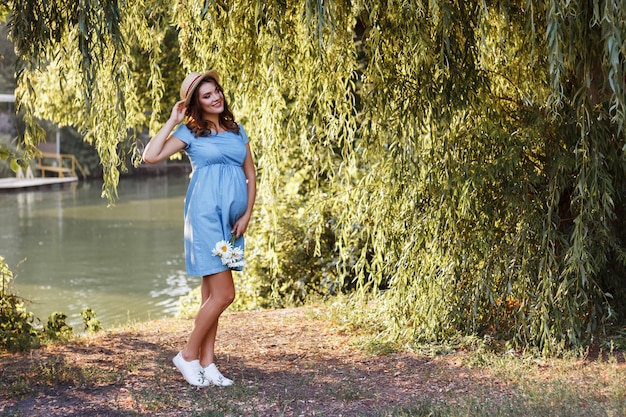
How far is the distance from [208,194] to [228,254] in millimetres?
355

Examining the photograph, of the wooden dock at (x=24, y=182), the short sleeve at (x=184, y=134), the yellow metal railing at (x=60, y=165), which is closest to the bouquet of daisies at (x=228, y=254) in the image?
the short sleeve at (x=184, y=134)

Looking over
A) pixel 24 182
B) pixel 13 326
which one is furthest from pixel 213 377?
pixel 24 182

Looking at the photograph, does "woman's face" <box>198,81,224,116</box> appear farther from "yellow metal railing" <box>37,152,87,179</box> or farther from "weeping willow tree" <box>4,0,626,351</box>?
"yellow metal railing" <box>37,152,87,179</box>

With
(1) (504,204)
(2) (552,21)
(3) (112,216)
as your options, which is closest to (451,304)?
(1) (504,204)

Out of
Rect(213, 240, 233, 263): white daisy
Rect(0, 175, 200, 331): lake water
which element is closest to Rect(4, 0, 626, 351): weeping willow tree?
Rect(213, 240, 233, 263): white daisy

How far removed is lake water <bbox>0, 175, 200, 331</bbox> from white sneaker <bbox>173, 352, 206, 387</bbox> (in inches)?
107

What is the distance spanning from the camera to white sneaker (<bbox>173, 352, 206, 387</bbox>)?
4906 mm

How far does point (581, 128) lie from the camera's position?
523 centimetres

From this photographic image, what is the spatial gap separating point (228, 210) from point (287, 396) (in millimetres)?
1073

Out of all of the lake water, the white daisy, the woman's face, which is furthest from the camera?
the lake water

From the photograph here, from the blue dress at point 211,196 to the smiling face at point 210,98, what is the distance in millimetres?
146

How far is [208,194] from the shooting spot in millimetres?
4809

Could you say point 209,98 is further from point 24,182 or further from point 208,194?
point 24,182

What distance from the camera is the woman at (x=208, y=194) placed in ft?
15.7
